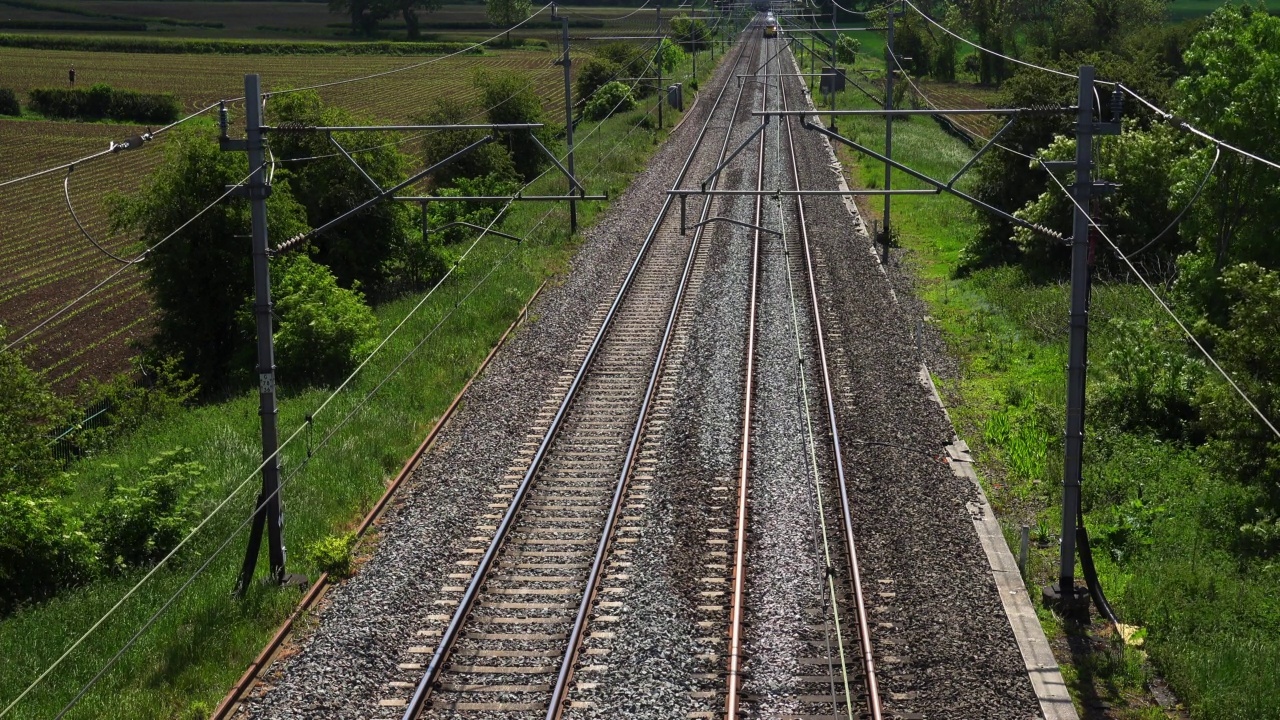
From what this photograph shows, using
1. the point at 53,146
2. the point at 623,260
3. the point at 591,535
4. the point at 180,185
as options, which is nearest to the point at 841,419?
the point at 591,535

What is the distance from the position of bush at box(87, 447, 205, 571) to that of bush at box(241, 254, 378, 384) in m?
6.73

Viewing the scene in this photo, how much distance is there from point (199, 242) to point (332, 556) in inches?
549

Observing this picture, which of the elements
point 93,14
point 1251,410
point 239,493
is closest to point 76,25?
point 93,14

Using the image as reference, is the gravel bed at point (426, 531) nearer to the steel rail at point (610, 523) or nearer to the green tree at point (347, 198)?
the steel rail at point (610, 523)

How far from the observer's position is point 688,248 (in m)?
32.6

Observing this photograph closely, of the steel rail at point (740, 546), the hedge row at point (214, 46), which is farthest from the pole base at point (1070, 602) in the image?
the hedge row at point (214, 46)

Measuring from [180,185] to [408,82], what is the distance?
71.9 m

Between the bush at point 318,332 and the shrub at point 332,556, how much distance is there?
27.1 feet

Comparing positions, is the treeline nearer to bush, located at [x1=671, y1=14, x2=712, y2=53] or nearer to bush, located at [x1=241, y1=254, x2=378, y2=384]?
bush, located at [x1=241, y1=254, x2=378, y2=384]

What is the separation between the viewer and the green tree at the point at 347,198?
30281 millimetres

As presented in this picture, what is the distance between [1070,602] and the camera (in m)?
14.0

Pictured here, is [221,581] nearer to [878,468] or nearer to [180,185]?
[878,468]

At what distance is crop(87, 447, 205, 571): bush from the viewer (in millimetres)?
16000

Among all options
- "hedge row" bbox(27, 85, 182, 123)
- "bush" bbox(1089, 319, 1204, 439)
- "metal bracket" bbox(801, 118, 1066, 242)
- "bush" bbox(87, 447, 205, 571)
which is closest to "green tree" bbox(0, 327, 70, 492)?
"bush" bbox(87, 447, 205, 571)
